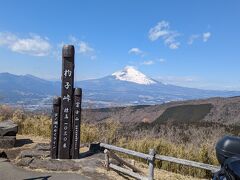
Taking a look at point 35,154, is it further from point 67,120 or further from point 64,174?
point 64,174

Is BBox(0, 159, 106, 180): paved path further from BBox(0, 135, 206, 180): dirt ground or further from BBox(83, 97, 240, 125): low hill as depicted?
BBox(83, 97, 240, 125): low hill

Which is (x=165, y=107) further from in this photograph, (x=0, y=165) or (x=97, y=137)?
(x=0, y=165)

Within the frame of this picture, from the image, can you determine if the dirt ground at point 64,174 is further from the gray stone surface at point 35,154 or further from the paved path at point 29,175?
the gray stone surface at point 35,154

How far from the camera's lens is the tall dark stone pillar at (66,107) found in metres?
10.4

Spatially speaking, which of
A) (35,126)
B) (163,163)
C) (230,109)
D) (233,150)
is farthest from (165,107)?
(233,150)

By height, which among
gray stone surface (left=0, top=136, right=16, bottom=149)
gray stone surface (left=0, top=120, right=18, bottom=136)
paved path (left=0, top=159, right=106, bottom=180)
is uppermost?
gray stone surface (left=0, top=120, right=18, bottom=136)

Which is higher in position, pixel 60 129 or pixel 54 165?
pixel 60 129

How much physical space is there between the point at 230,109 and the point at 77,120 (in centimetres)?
3182

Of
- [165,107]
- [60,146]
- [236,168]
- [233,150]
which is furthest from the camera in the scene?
[165,107]

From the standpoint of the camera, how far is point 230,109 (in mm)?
39906

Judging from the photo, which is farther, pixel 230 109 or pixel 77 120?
pixel 230 109

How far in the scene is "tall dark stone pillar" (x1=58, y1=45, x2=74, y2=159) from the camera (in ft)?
34.1

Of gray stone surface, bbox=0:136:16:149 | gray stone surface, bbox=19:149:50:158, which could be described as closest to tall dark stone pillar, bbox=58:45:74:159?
gray stone surface, bbox=19:149:50:158

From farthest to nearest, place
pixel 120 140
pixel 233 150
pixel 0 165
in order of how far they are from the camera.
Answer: pixel 120 140
pixel 0 165
pixel 233 150
